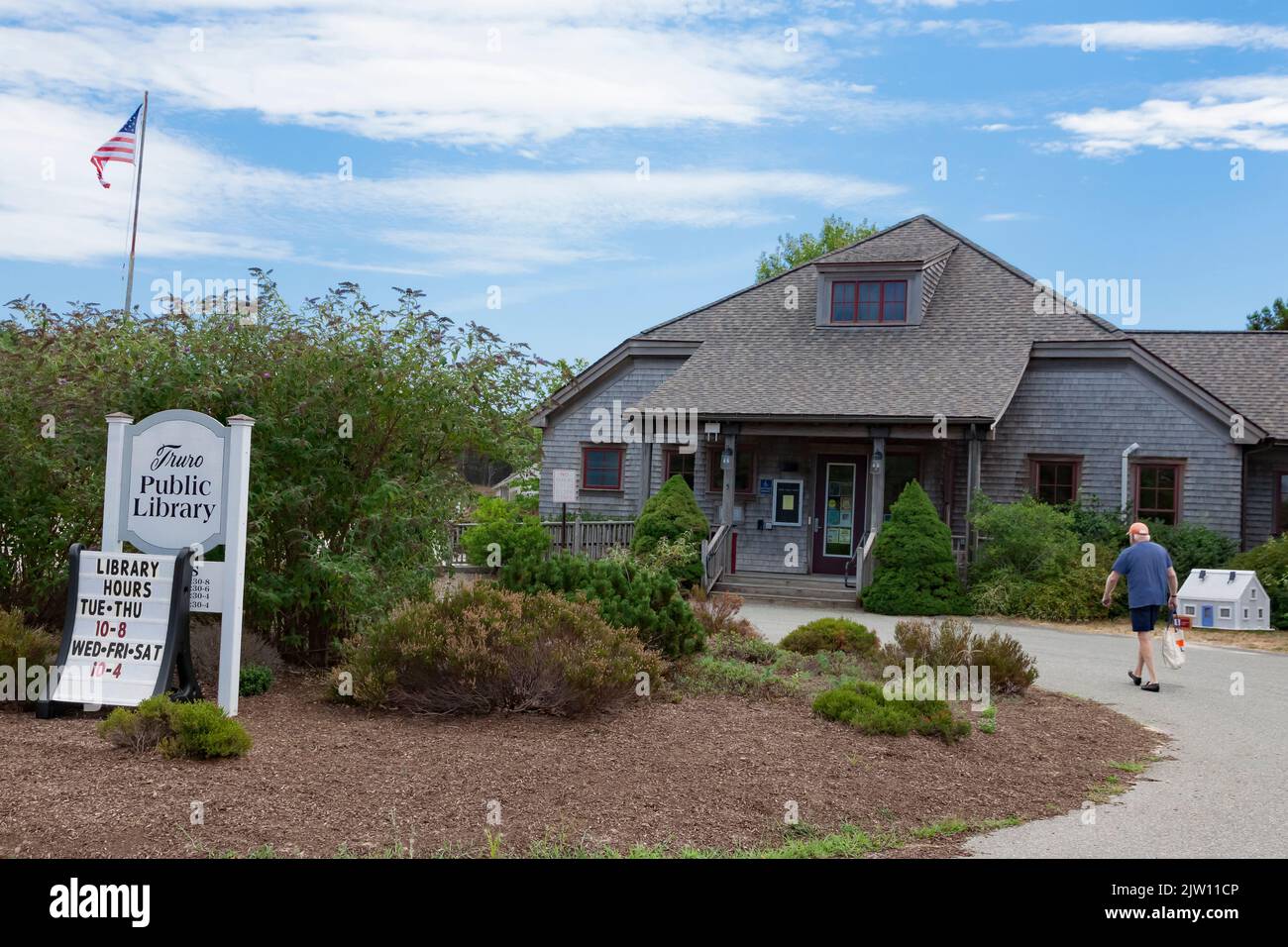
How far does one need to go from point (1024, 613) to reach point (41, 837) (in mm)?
17474

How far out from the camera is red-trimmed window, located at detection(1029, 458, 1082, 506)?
2405 centimetres

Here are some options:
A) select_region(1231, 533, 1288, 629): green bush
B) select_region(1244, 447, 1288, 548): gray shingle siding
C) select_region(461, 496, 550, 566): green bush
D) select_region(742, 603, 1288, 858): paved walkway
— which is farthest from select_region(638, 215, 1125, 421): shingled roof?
select_region(742, 603, 1288, 858): paved walkway

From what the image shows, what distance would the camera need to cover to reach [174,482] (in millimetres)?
8508

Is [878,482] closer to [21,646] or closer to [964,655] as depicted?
[964,655]

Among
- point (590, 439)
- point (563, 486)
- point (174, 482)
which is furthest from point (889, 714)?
point (590, 439)

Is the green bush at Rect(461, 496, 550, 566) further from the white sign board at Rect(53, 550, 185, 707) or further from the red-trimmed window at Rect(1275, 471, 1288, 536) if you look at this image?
the red-trimmed window at Rect(1275, 471, 1288, 536)

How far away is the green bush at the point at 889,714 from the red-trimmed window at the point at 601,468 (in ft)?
62.1

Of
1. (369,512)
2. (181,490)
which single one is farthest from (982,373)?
(181,490)

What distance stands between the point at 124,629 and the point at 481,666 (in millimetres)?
2601

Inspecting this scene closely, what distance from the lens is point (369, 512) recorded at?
9734 millimetres

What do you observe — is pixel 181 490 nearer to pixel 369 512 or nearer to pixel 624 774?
pixel 369 512

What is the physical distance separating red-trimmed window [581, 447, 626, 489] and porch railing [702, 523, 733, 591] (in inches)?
176

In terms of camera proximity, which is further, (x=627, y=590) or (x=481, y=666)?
(x=627, y=590)

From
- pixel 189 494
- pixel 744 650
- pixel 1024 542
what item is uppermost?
pixel 189 494
